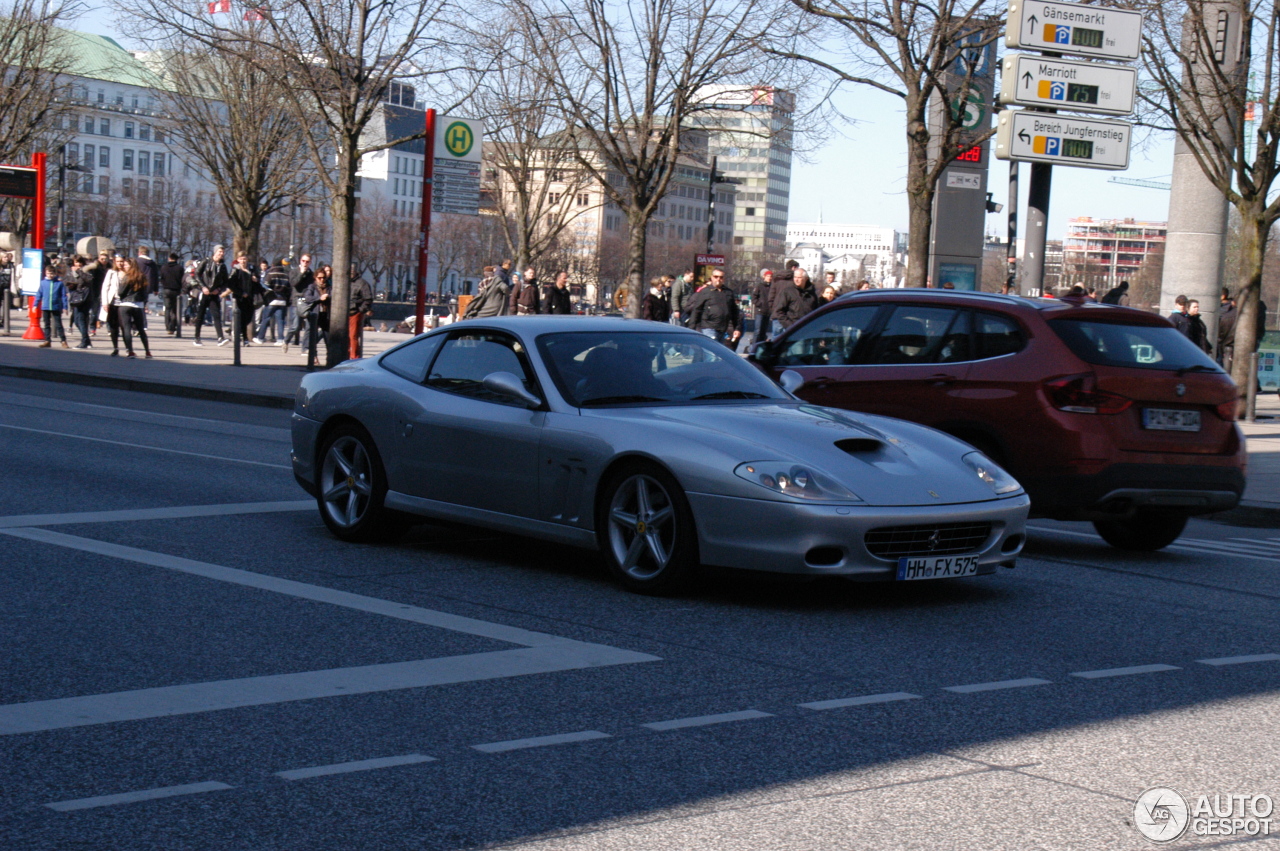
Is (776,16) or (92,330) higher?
(776,16)

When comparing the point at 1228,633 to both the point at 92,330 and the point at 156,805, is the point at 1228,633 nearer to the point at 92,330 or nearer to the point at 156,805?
the point at 156,805

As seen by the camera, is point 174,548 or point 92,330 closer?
point 174,548

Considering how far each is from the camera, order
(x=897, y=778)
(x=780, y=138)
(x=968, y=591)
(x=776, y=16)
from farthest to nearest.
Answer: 1. (x=780, y=138)
2. (x=776, y=16)
3. (x=968, y=591)
4. (x=897, y=778)

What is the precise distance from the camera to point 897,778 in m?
4.69

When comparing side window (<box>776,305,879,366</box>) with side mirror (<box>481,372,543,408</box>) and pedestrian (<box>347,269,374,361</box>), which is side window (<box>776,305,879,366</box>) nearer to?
side mirror (<box>481,372,543,408</box>)

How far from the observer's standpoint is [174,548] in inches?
337

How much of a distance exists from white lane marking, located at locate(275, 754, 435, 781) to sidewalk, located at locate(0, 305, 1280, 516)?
995cm

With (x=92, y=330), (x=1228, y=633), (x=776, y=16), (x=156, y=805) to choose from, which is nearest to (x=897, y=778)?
(x=156, y=805)

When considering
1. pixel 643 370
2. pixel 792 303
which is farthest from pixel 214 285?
pixel 643 370

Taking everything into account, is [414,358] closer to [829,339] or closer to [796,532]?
[796,532]

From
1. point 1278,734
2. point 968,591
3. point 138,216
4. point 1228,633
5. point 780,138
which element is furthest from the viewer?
point 138,216

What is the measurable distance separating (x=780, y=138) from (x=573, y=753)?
24.8 metres

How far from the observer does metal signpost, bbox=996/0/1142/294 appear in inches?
650

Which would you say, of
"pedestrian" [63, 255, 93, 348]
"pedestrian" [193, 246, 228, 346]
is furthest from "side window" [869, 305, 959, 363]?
"pedestrian" [193, 246, 228, 346]
